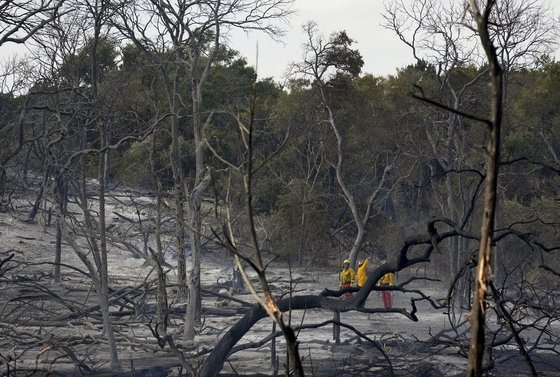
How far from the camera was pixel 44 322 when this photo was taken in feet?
52.2

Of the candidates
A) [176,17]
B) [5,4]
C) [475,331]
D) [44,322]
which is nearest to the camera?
[475,331]

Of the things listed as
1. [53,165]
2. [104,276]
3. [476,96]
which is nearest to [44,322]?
[104,276]

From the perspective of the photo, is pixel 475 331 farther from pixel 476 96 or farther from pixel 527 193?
pixel 527 193

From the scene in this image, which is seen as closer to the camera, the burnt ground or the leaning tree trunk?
the leaning tree trunk

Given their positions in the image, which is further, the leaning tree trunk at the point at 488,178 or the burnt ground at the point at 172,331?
the burnt ground at the point at 172,331

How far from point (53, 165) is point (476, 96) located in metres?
18.2

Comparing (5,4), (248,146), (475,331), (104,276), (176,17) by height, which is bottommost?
(104,276)

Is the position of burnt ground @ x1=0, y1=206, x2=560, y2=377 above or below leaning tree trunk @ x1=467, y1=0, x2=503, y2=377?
below

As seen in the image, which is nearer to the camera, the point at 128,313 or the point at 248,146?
the point at 248,146

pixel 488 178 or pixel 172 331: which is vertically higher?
pixel 488 178

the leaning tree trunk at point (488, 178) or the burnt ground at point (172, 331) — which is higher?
the leaning tree trunk at point (488, 178)

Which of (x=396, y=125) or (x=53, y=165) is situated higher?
(x=396, y=125)

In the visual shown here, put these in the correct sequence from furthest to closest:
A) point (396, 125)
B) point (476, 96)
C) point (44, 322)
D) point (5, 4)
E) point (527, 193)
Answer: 1. point (396, 125)
2. point (527, 193)
3. point (476, 96)
4. point (44, 322)
5. point (5, 4)

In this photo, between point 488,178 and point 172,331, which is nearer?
point 488,178
